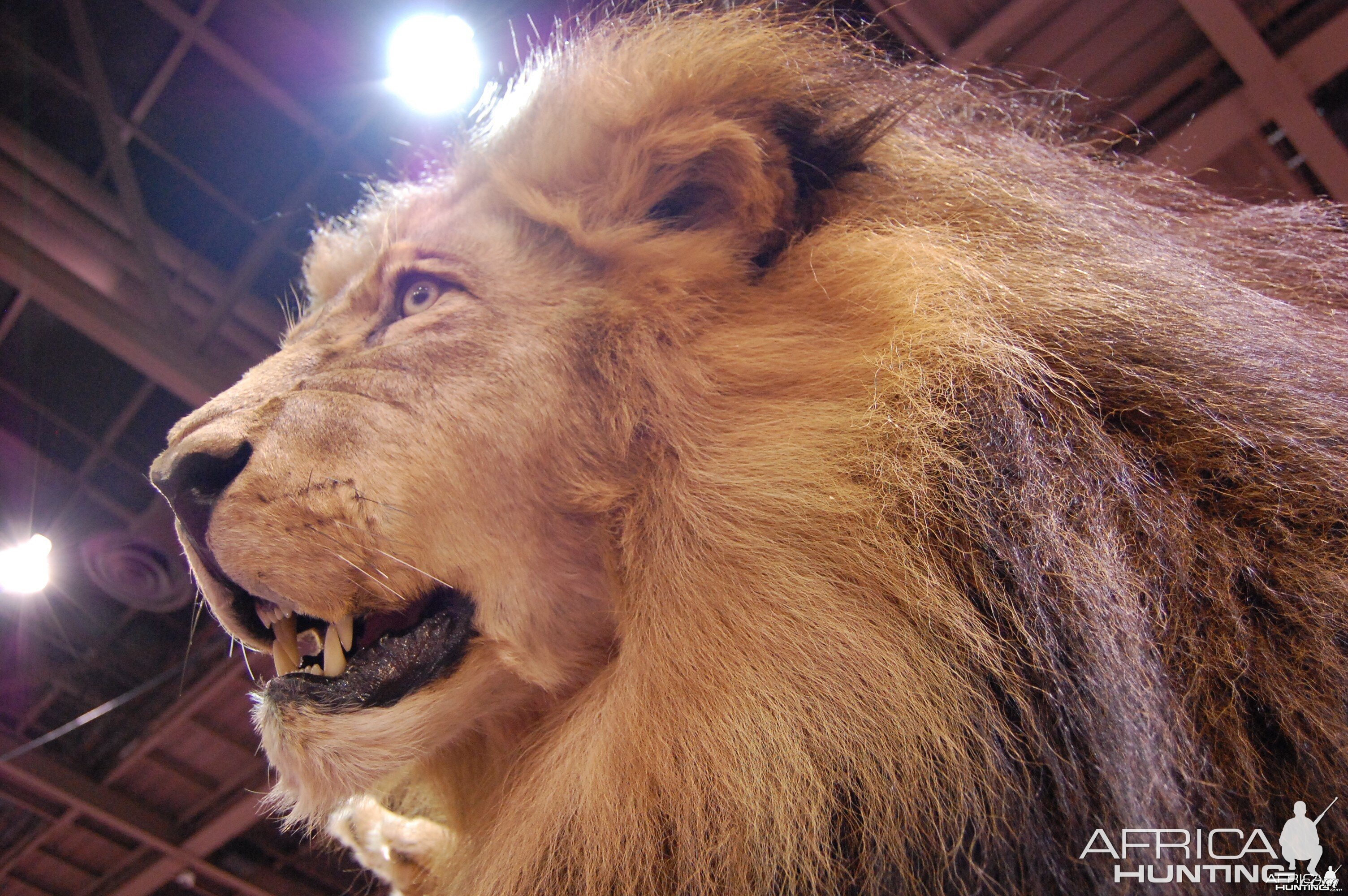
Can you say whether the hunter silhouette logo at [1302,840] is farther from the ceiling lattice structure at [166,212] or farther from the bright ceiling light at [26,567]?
the bright ceiling light at [26,567]

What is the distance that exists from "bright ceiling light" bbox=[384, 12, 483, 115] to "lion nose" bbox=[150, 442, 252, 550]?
3.44 feet

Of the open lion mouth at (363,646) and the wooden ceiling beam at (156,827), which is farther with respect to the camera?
the wooden ceiling beam at (156,827)

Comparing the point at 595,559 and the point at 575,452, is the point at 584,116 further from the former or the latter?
the point at 595,559

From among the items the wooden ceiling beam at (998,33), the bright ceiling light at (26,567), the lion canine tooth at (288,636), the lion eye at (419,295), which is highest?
the wooden ceiling beam at (998,33)

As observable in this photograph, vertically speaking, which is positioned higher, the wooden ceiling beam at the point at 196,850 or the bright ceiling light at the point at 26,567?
the bright ceiling light at the point at 26,567

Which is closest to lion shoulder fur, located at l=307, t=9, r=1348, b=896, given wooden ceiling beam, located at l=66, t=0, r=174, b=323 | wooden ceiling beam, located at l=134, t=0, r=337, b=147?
wooden ceiling beam, located at l=134, t=0, r=337, b=147

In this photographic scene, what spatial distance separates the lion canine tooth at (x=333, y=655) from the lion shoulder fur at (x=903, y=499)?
224 mm

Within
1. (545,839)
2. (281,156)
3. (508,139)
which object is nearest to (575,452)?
(545,839)

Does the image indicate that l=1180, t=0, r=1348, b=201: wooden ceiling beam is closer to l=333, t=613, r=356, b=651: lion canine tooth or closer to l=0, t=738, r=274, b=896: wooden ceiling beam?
l=333, t=613, r=356, b=651: lion canine tooth

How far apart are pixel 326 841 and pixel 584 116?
1307 millimetres

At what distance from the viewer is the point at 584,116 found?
3.43ft

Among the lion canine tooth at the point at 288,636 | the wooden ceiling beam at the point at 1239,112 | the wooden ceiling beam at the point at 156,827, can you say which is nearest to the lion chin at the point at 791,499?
the lion canine tooth at the point at 288,636

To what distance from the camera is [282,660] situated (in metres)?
0.88

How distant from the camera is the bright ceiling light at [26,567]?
6.53 feet
